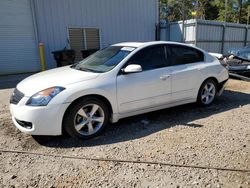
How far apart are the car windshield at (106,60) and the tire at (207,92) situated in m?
1.92

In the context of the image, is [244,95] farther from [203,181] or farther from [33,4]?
[33,4]

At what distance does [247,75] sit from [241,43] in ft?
31.2

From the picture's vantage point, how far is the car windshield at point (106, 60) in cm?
404

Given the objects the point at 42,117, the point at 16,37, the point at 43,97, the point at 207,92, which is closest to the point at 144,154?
the point at 42,117

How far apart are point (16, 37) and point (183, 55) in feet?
28.0

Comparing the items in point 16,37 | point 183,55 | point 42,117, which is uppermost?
point 16,37

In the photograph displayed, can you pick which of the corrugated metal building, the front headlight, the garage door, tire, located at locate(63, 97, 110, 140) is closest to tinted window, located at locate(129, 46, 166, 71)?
tire, located at locate(63, 97, 110, 140)

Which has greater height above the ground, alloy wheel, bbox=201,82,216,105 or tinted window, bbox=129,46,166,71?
tinted window, bbox=129,46,166,71

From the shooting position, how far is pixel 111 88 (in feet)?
12.3

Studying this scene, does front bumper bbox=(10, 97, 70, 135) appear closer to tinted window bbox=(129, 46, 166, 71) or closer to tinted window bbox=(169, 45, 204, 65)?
tinted window bbox=(129, 46, 166, 71)

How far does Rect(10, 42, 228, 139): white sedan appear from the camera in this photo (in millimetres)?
3379

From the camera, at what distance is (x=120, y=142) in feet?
11.8

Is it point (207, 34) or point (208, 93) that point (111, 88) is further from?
point (207, 34)

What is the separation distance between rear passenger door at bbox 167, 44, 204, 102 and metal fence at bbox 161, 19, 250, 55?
923cm
